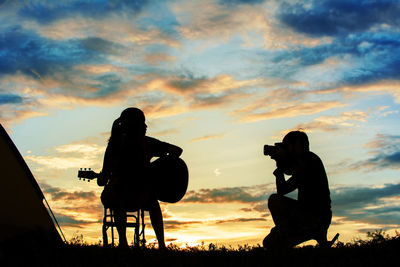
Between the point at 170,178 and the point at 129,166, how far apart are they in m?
0.75

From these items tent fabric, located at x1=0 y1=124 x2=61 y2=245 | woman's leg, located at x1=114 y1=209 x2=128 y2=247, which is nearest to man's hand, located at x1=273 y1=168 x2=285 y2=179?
woman's leg, located at x1=114 y1=209 x2=128 y2=247

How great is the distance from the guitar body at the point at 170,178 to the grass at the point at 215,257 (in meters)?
1.01

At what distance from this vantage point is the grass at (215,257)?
20.1 feet

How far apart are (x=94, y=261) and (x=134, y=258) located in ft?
1.98

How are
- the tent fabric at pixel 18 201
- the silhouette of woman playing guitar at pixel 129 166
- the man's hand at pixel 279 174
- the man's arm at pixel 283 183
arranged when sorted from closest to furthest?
the man's arm at pixel 283 183 → the man's hand at pixel 279 174 → the silhouette of woman playing guitar at pixel 129 166 → the tent fabric at pixel 18 201

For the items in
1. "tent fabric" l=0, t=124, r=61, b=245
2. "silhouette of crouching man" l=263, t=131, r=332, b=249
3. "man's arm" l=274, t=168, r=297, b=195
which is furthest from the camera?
"tent fabric" l=0, t=124, r=61, b=245

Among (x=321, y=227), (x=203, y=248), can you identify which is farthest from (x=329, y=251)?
(x=203, y=248)

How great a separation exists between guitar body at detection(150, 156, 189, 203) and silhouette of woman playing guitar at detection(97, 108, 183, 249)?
0.11 m

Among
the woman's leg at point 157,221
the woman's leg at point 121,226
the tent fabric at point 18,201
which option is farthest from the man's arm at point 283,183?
the tent fabric at point 18,201

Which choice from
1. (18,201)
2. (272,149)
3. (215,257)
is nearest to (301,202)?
(272,149)

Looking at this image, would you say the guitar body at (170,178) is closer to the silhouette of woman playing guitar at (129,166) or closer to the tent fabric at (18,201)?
the silhouette of woman playing guitar at (129,166)

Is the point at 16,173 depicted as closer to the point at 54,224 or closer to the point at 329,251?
the point at 54,224

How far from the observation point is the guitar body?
7664 mm

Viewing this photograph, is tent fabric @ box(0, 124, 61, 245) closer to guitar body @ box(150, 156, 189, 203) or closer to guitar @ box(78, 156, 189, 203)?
guitar @ box(78, 156, 189, 203)
